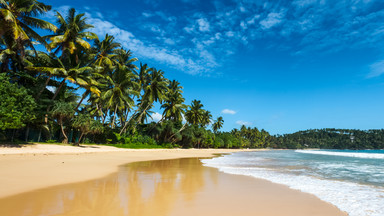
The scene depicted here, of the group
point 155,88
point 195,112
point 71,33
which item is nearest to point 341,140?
point 195,112

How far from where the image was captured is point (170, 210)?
4043mm

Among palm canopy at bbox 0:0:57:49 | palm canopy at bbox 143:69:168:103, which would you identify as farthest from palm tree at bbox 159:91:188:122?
palm canopy at bbox 0:0:57:49

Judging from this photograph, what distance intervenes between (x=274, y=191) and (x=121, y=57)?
32.1m

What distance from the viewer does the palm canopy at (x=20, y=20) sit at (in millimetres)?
14547

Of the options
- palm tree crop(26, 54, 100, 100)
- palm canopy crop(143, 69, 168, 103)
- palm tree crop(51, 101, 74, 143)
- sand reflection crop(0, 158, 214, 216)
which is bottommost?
sand reflection crop(0, 158, 214, 216)

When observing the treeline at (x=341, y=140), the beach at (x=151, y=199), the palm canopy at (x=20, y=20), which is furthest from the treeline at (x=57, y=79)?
the treeline at (x=341, y=140)

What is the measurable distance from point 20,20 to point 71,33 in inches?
187

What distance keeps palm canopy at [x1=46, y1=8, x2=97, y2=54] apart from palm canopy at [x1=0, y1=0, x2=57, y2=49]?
300cm

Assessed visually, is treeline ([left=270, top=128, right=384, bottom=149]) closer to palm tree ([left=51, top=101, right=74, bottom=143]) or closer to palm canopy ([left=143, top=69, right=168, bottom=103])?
palm canopy ([left=143, top=69, right=168, bottom=103])

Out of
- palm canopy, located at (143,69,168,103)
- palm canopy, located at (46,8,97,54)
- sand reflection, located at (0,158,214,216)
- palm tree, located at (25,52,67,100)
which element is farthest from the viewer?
palm canopy, located at (143,69,168,103)

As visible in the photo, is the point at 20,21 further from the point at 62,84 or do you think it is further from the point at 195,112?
the point at 195,112

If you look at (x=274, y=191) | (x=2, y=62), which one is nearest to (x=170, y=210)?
(x=274, y=191)

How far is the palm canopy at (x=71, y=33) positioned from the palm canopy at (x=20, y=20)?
3.00 metres

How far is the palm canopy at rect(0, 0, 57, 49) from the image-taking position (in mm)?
14547
